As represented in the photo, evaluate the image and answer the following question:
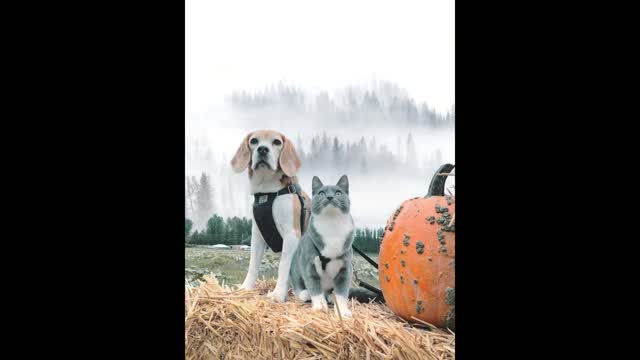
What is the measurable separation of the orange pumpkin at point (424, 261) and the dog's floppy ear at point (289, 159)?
434 millimetres

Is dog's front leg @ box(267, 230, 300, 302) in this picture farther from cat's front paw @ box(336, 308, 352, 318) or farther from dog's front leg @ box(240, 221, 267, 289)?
cat's front paw @ box(336, 308, 352, 318)

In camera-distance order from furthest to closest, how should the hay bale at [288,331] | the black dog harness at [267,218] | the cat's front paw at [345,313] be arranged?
the black dog harness at [267,218] → the cat's front paw at [345,313] → the hay bale at [288,331]

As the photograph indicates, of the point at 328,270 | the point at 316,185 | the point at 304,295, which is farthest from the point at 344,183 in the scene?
the point at 304,295

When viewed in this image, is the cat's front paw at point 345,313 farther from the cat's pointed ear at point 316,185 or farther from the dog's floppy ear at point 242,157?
the dog's floppy ear at point 242,157

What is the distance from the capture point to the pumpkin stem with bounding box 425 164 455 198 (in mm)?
2619

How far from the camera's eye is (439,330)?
101 inches

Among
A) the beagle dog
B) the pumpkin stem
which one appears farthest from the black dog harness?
the pumpkin stem

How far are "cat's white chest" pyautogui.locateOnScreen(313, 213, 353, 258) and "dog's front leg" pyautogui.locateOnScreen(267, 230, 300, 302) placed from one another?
0.13 metres

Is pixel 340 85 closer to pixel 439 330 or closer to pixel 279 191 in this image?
pixel 279 191

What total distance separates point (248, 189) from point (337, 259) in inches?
17.7

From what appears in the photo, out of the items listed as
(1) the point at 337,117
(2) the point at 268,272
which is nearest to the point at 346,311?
(2) the point at 268,272

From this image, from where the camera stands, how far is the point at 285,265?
270cm

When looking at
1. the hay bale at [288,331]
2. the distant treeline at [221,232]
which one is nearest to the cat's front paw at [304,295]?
the hay bale at [288,331]

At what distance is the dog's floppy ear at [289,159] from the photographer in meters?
2.66
